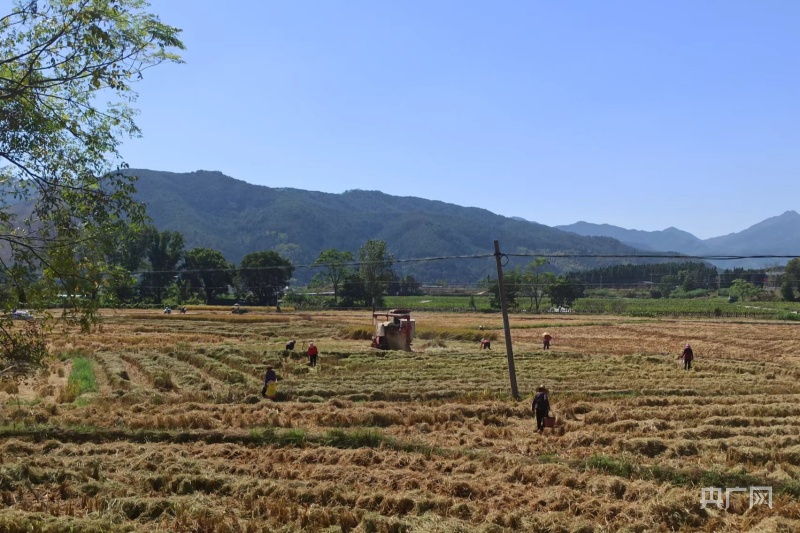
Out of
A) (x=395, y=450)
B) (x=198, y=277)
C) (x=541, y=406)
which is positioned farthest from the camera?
(x=198, y=277)

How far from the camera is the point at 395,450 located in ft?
49.4

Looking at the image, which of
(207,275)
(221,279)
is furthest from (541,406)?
(207,275)

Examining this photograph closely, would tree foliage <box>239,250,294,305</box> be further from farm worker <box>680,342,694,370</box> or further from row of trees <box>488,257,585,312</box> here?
farm worker <box>680,342,694,370</box>

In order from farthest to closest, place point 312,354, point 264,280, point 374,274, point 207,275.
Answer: point 207,275
point 264,280
point 374,274
point 312,354

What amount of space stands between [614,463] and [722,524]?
10.1 feet

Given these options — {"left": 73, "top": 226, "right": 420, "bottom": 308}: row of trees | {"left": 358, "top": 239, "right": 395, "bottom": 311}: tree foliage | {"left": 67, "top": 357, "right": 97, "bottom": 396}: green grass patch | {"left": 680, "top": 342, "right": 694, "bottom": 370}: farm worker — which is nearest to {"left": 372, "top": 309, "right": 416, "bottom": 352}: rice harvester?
{"left": 680, "top": 342, "right": 694, "bottom": 370}: farm worker

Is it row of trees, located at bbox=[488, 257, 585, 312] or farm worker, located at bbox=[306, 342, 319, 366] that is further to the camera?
row of trees, located at bbox=[488, 257, 585, 312]

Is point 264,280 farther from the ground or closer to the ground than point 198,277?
closer to the ground

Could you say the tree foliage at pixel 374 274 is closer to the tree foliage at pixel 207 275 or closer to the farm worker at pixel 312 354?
the tree foliage at pixel 207 275

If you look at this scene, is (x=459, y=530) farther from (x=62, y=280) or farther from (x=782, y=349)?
(x=782, y=349)

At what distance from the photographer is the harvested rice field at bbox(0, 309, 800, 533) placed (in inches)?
411

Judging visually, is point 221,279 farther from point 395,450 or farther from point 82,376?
point 395,450

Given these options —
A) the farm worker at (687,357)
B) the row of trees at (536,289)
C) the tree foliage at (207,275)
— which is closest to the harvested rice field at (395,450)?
the farm worker at (687,357)

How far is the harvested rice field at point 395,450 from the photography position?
10.4 metres
